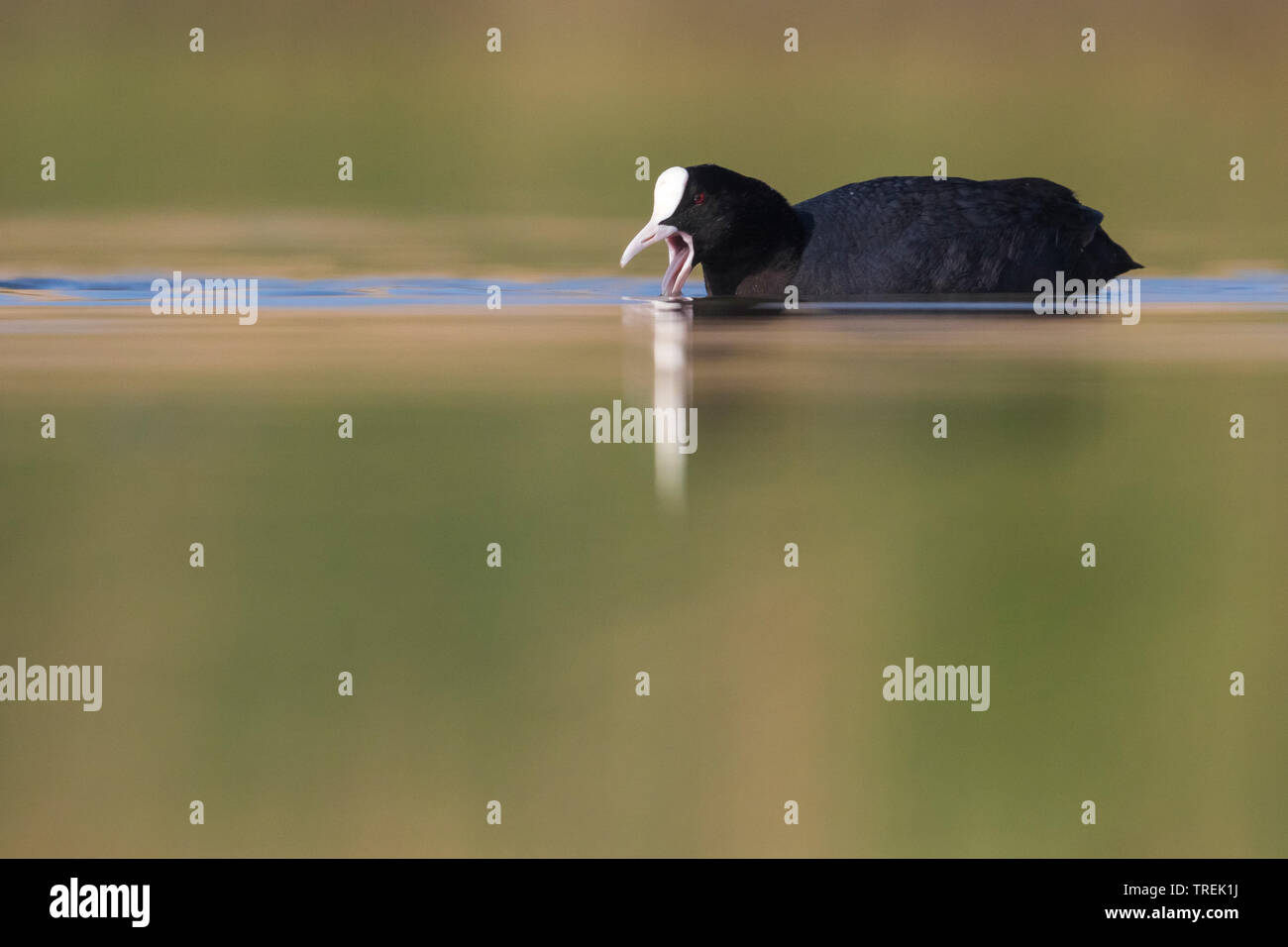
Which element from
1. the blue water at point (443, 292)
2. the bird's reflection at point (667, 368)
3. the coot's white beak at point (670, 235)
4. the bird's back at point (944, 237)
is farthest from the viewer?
the coot's white beak at point (670, 235)

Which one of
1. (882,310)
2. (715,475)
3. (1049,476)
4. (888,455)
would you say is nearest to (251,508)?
(715,475)

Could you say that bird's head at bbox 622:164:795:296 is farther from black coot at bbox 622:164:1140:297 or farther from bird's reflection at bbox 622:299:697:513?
bird's reflection at bbox 622:299:697:513

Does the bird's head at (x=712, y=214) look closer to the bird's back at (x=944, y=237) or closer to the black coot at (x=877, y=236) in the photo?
the black coot at (x=877, y=236)

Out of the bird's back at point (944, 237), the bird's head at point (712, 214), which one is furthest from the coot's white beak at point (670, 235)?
the bird's back at point (944, 237)

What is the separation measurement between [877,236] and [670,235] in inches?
35.9

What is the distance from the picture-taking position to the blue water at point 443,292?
21.4 feet

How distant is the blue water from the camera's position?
21.4ft

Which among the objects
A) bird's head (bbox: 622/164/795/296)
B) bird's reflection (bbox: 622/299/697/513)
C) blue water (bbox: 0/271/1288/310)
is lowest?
bird's reflection (bbox: 622/299/697/513)

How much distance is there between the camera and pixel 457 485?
3.37 meters

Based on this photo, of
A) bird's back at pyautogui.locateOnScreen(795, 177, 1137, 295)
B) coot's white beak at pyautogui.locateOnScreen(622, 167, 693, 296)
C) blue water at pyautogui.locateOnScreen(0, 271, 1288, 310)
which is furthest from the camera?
coot's white beak at pyautogui.locateOnScreen(622, 167, 693, 296)

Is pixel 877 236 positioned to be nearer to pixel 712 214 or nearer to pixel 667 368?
pixel 712 214

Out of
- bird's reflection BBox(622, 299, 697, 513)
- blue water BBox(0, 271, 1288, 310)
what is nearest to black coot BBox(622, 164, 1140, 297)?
blue water BBox(0, 271, 1288, 310)

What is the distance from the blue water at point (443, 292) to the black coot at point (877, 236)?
209 mm

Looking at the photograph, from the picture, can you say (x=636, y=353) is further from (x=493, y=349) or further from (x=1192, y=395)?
(x=1192, y=395)
